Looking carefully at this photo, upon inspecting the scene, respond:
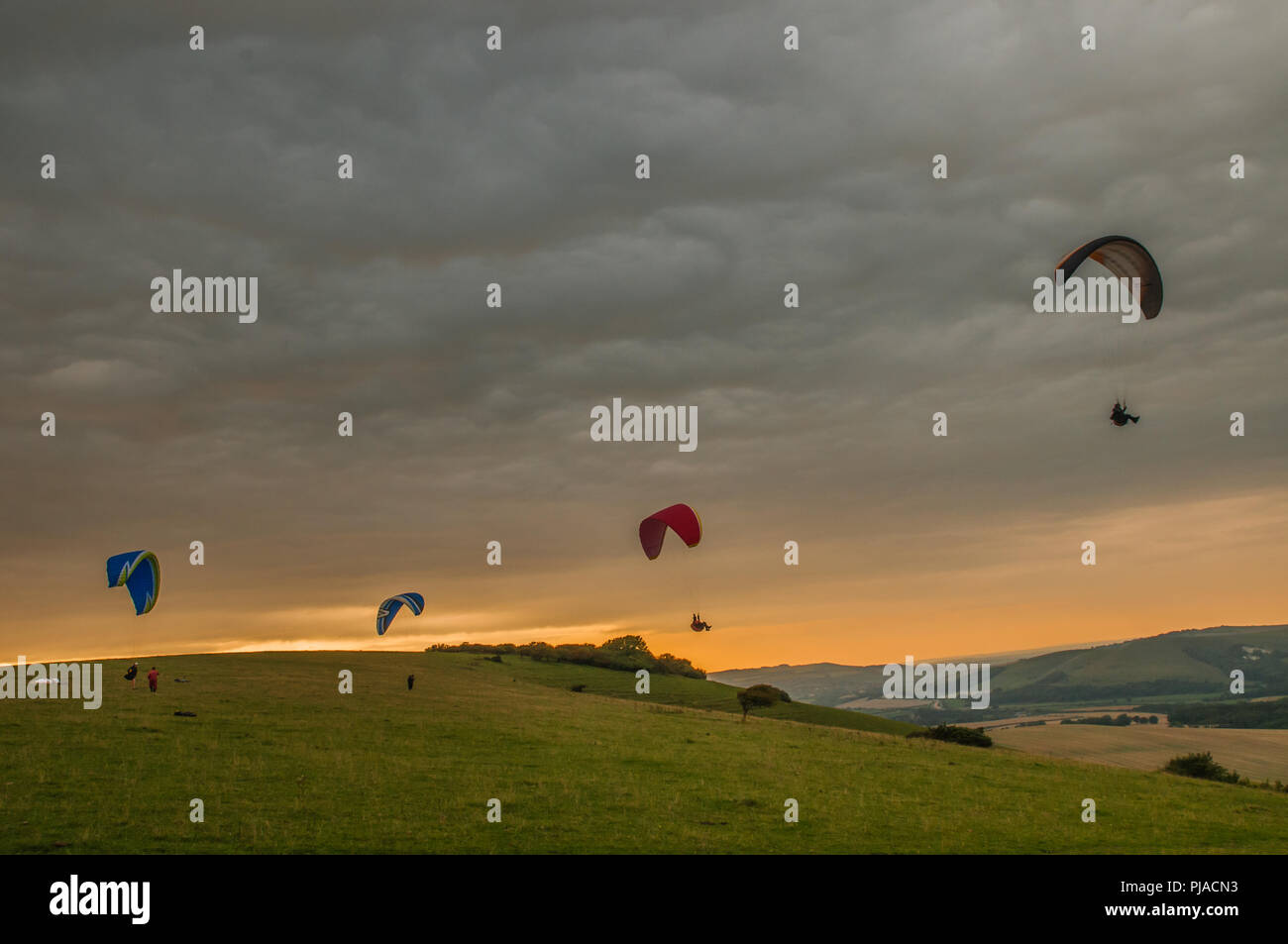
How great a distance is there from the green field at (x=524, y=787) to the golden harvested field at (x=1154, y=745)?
1478 inches

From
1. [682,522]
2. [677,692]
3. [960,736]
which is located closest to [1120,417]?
[682,522]

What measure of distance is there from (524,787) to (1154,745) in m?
82.8

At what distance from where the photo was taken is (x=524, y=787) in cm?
3322

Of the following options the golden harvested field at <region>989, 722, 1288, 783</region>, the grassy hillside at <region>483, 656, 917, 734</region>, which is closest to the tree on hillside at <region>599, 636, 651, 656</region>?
the grassy hillside at <region>483, 656, 917, 734</region>

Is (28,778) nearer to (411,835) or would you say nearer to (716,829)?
(411,835)

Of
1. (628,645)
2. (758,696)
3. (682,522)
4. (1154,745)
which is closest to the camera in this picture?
(682,522)

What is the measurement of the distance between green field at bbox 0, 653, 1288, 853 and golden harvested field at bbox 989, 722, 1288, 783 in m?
37.5

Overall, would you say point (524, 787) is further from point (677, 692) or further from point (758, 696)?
point (677, 692)

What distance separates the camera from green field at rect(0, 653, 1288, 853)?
2673 centimetres

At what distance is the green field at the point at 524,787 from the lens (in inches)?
1053

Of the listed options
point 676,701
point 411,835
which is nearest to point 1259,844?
point 411,835

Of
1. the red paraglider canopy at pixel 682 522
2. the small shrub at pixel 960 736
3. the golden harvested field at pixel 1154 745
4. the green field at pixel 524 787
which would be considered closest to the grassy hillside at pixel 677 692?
the golden harvested field at pixel 1154 745

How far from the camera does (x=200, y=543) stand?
4900 centimetres
